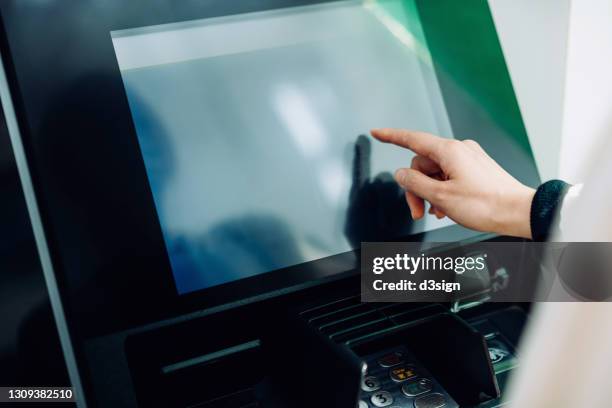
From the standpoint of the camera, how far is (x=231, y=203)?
3.22ft

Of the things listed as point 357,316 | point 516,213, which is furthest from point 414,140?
→ point 357,316

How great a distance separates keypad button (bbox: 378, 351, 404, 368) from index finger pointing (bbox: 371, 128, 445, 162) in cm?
35

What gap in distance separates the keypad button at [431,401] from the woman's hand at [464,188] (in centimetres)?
30

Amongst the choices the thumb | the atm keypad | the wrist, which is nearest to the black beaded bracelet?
the wrist

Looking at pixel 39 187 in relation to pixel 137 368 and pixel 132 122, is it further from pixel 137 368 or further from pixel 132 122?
pixel 137 368

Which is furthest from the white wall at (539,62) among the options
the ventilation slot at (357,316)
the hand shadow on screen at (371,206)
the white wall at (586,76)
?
the ventilation slot at (357,316)

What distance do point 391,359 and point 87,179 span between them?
0.58 meters

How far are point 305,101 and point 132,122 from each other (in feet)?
1.01

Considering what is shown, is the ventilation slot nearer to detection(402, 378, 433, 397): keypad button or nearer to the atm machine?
the atm machine

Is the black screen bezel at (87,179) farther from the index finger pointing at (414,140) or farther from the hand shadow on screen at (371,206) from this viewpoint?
the index finger pointing at (414,140)

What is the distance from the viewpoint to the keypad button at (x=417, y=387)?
3.01 ft

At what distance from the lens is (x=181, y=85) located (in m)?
0.99

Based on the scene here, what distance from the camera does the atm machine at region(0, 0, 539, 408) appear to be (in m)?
0.89

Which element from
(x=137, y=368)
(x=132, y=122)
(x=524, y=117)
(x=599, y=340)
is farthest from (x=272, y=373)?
(x=524, y=117)
